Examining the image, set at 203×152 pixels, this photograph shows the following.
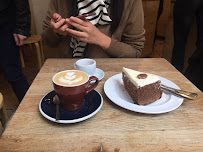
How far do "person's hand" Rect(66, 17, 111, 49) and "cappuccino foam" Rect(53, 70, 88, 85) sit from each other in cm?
41

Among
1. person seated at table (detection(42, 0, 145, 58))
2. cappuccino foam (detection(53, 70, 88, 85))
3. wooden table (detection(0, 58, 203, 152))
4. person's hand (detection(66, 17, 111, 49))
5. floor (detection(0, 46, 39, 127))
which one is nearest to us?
wooden table (detection(0, 58, 203, 152))

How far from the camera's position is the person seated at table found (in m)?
1.11

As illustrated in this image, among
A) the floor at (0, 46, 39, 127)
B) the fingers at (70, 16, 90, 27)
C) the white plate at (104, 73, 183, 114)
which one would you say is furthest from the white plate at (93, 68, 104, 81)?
the floor at (0, 46, 39, 127)

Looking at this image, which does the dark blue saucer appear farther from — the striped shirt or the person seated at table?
the striped shirt

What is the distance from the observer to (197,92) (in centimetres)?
73

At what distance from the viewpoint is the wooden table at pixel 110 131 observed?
47cm

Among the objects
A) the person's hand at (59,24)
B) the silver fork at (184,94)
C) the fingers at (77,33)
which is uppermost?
the person's hand at (59,24)

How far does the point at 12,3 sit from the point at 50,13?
0.38m

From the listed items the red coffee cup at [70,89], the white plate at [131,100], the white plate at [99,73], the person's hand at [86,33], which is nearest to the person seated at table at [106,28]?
the person's hand at [86,33]

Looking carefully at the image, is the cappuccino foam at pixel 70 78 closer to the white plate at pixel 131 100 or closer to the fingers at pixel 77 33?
the white plate at pixel 131 100

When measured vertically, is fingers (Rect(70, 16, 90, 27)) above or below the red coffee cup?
above

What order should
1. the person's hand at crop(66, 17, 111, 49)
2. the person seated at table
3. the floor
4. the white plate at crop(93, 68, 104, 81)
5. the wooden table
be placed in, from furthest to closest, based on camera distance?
the floor < the person seated at table < the person's hand at crop(66, 17, 111, 49) < the white plate at crop(93, 68, 104, 81) < the wooden table

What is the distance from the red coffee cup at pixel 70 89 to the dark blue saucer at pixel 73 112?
0.02m

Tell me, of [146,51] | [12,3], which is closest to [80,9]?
[12,3]
